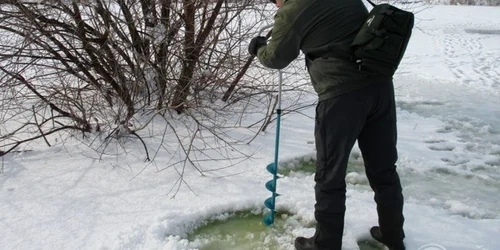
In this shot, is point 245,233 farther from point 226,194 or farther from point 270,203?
point 226,194

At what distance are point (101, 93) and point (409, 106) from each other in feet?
14.3

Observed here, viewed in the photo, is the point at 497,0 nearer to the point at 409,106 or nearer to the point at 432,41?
the point at 432,41

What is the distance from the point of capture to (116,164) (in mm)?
4145

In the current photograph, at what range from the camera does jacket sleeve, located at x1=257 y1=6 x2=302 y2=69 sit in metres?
2.41

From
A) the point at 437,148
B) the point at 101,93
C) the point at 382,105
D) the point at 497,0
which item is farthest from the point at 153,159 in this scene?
the point at 497,0

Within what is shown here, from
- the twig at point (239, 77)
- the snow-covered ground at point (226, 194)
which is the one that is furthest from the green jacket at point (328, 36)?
the twig at point (239, 77)

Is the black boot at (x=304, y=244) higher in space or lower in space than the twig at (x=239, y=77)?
lower

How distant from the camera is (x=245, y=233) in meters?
3.25

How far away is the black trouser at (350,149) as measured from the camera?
2.47m

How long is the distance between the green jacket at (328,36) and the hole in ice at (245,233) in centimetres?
120

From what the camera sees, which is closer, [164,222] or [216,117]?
[164,222]

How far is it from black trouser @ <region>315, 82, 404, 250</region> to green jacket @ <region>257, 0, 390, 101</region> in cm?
8

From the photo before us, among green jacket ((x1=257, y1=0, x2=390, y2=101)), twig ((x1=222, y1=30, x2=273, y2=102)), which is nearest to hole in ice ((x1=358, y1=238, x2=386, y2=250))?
green jacket ((x1=257, y1=0, x2=390, y2=101))

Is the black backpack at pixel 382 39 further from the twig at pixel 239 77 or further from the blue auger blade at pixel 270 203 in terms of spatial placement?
the twig at pixel 239 77
